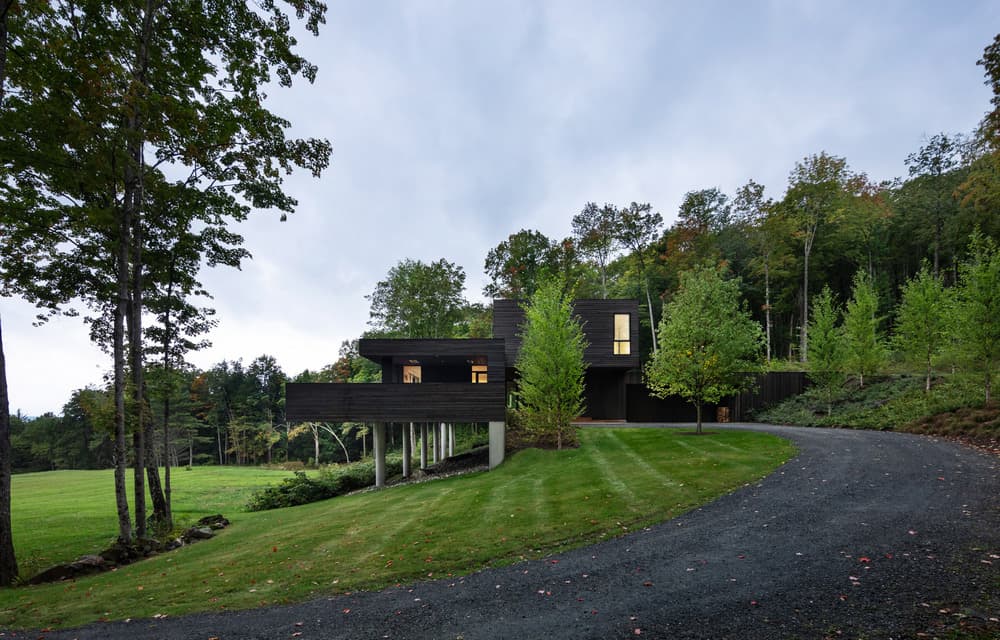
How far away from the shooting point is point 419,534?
26.0 feet

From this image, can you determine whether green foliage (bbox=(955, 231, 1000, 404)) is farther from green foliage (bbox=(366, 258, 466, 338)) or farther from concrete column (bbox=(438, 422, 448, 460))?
green foliage (bbox=(366, 258, 466, 338))

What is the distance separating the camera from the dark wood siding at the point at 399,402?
15383 millimetres

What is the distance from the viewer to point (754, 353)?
17.6 m

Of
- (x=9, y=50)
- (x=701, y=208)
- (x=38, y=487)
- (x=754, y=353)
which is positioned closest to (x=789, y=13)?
(x=701, y=208)

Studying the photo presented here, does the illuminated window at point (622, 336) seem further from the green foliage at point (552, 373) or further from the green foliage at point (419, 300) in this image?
the green foliage at point (419, 300)

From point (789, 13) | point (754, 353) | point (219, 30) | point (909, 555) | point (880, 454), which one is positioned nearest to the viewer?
point (909, 555)

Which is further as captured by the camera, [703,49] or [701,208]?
[701,208]

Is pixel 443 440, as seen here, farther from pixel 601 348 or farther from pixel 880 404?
pixel 880 404

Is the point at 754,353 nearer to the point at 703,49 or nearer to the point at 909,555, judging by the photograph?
the point at 909,555

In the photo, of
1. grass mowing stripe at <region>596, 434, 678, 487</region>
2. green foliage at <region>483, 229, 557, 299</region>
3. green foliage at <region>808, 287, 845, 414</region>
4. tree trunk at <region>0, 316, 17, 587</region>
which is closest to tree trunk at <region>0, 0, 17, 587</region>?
tree trunk at <region>0, 316, 17, 587</region>

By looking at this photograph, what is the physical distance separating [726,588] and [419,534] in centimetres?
541

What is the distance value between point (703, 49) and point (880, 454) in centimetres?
3094

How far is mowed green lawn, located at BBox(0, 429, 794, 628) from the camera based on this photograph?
5848 mm

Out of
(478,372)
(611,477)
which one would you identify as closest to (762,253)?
(478,372)
